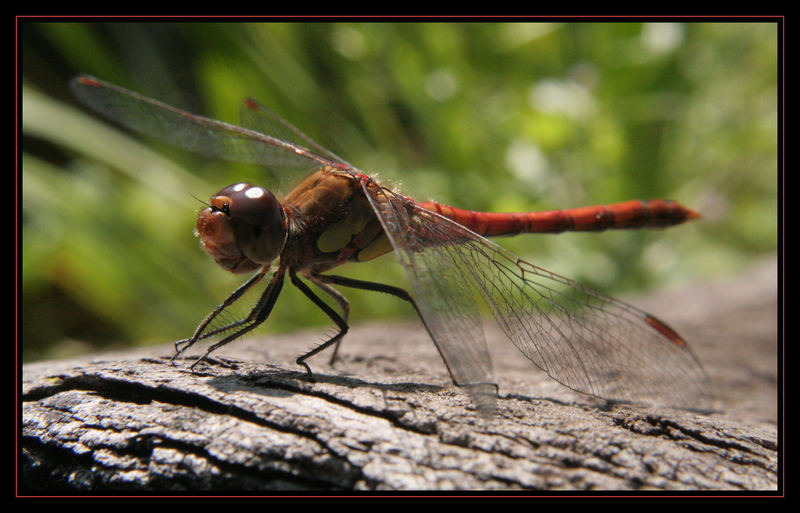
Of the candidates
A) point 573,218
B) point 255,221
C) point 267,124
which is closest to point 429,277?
point 255,221

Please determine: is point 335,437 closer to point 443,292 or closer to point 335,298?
point 443,292

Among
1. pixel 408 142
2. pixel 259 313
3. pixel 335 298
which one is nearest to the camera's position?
pixel 259 313

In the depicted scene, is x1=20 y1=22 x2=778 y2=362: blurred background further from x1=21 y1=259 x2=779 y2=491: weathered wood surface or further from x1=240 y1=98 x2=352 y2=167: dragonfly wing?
x1=21 y1=259 x2=779 y2=491: weathered wood surface

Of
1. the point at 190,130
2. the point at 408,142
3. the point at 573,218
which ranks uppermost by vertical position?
the point at 408,142

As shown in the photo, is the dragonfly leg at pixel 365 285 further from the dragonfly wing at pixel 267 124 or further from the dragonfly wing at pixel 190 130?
the dragonfly wing at pixel 267 124

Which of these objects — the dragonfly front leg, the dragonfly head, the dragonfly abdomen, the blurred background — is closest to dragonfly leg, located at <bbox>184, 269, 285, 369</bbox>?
the dragonfly front leg
